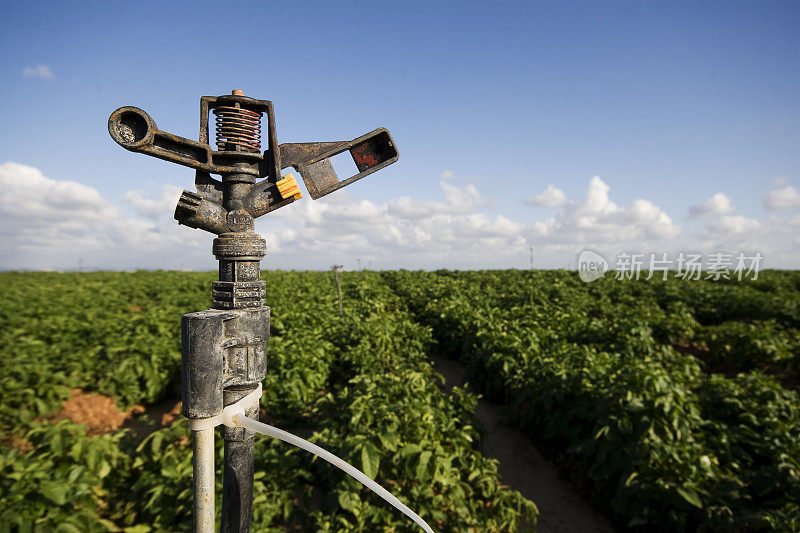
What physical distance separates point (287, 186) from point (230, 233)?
33cm

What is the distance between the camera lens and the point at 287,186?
5.40ft

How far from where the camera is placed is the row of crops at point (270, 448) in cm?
267

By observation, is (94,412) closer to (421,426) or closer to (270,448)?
(270,448)

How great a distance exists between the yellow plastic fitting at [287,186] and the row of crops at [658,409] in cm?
444

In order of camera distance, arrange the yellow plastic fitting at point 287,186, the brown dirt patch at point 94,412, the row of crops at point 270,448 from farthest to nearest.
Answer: the brown dirt patch at point 94,412
the row of crops at point 270,448
the yellow plastic fitting at point 287,186

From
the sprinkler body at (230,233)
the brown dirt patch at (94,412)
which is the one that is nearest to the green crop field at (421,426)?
the brown dirt patch at (94,412)

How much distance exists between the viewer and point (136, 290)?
15156 millimetres

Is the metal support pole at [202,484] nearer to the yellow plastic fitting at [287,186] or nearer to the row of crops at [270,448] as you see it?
the yellow plastic fitting at [287,186]

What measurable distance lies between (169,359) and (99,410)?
3.94 ft

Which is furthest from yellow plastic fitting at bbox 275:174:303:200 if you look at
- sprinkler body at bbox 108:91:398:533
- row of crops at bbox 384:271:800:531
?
row of crops at bbox 384:271:800:531

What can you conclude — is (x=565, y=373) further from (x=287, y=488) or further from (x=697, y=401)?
(x=287, y=488)

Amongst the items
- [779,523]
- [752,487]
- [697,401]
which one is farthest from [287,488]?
[697,401]

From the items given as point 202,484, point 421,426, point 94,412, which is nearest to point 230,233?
point 202,484

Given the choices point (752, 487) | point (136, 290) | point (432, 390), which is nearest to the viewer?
point (752, 487)
